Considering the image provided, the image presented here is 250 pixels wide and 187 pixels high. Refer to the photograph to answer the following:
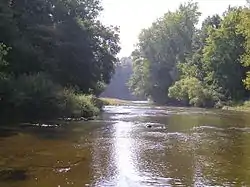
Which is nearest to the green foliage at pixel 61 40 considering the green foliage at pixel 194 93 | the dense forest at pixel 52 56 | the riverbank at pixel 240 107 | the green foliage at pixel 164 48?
the dense forest at pixel 52 56

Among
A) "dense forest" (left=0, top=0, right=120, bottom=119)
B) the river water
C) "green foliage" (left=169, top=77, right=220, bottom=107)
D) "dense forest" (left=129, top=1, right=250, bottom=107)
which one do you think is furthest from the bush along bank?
"green foliage" (left=169, top=77, right=220, bottom=107)

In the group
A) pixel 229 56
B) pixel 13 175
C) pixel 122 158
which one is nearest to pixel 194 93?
pixel 229 56

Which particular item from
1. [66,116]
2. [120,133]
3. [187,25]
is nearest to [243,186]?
[120,133]

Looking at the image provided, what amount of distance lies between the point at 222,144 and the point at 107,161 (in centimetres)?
660

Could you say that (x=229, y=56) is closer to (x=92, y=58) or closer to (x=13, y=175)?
(x=92, y=58)

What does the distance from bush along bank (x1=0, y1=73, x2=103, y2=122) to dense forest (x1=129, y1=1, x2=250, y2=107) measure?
25.0 metres

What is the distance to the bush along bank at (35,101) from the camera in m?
29.0

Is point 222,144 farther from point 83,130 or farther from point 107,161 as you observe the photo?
point 83,130

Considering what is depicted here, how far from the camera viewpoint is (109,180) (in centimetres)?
1161

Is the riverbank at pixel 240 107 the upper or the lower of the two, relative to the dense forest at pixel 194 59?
lower

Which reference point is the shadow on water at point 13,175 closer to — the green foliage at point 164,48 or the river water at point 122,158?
the river water at point 122,158

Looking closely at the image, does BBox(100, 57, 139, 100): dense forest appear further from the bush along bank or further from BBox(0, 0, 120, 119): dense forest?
the bush along bank

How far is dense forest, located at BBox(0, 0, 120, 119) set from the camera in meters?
30.4

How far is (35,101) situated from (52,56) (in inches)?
407
